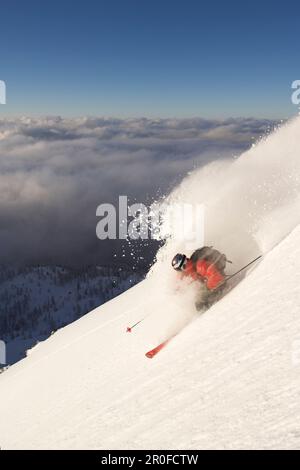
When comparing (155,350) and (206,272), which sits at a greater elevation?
(206,272)

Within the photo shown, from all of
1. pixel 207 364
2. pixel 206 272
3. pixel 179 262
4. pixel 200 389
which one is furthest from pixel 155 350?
pixel 200 389

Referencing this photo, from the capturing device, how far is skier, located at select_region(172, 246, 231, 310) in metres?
14.3

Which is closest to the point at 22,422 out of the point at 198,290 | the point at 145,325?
the point at 145,325

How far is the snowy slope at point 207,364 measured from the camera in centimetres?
727

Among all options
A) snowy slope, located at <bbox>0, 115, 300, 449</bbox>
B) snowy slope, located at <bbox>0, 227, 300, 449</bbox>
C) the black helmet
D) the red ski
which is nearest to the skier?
the black helmet

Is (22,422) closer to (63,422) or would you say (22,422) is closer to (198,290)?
(63,422)

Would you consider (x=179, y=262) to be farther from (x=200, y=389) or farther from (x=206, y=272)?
(x=200, y=389)

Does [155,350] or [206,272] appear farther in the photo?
[206,272]

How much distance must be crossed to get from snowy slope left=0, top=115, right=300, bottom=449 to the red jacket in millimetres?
936

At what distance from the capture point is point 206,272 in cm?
1434

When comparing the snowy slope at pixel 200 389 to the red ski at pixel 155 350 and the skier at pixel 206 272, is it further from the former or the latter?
the skier at pixel 206 272

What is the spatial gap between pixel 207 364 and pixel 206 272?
5.07 metres
